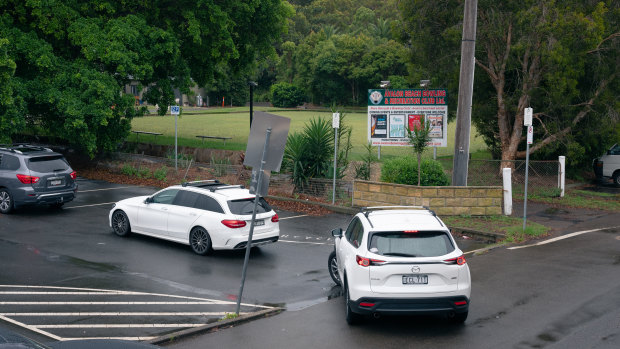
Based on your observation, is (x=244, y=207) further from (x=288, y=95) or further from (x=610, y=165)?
(x=288, y=95)

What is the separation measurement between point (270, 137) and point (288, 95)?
79.6 metres

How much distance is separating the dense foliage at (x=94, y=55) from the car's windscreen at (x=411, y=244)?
16.8 metres

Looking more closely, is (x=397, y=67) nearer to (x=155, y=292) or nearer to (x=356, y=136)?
(x=356, y=136)

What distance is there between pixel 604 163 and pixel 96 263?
21.2 metres

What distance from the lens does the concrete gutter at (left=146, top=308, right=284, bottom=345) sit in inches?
343

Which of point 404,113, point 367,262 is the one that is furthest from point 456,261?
point 404,113

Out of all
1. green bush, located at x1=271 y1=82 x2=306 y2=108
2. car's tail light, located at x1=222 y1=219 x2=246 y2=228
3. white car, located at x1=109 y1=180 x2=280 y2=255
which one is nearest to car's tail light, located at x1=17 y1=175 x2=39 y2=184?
white car, located at x1=109 y1=180 x2=280 y2=255

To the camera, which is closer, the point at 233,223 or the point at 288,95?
the point at 233,223

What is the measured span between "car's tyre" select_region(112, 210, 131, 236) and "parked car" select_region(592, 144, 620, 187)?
19770 mm

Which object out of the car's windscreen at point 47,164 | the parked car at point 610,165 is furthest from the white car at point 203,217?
the parked car at point 610,165

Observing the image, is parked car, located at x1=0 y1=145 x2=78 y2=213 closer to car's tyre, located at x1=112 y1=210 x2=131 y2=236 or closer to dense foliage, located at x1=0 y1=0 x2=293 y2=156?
car's tyre, located at x1=112 y1=210 x2=131 y2=236

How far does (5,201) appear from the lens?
18.4 m

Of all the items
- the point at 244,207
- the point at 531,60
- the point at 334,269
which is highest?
the point at 531,60

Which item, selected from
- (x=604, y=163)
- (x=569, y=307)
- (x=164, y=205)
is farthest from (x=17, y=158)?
(x=604, y=163)
